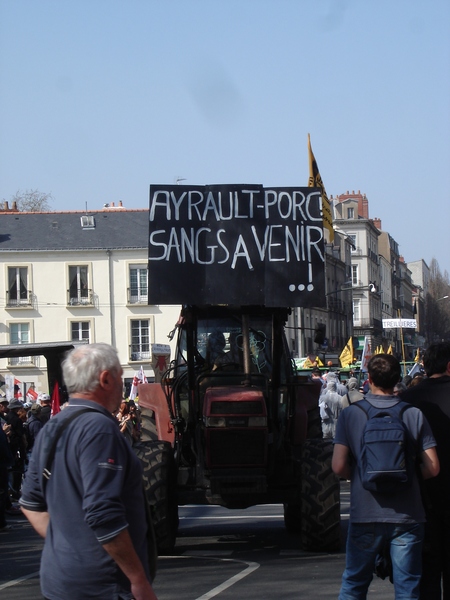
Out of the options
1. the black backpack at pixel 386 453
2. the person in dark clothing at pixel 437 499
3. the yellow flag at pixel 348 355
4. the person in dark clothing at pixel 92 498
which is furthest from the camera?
the yellow flag at pixel 348 355

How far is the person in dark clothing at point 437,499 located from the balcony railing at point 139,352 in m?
52.0

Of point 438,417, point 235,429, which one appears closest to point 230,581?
point 235,429

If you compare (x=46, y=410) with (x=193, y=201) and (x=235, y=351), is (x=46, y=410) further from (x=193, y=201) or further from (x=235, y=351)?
(x=193, y=201)

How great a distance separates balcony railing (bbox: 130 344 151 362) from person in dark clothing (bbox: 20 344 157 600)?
5397cm

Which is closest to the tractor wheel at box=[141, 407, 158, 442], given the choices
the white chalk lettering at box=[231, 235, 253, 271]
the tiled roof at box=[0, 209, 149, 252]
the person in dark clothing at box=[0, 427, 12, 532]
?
the white chalk lettering at box=[231, 235, 253, 271]

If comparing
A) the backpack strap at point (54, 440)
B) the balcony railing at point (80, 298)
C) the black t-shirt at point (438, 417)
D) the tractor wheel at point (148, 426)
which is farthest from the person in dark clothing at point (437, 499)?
the balcony railing at point (80, 298)

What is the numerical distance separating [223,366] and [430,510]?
5.39 metres

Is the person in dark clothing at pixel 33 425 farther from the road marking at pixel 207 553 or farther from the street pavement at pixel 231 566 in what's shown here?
the road marking at pixel 207 553

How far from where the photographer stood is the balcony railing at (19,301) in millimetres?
57969

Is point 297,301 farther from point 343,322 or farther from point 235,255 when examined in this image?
point 343,322

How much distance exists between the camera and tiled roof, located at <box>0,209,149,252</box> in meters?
58.8

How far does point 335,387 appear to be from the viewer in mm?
22312

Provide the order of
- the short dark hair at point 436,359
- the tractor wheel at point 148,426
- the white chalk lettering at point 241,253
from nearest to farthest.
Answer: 1. the short dark hair at point 436,359
2. the white chalk lettering at point 241,253
3. the tractor wheel at point 148,426

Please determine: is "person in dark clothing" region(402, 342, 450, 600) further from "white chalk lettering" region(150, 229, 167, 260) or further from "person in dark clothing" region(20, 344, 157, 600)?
"white chalk lettering" region(150, 229, 167, 260)
